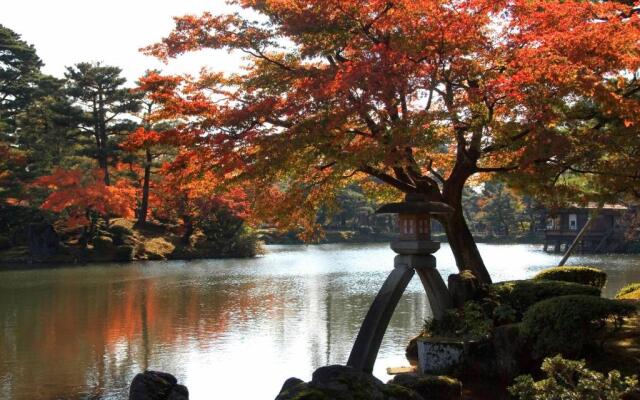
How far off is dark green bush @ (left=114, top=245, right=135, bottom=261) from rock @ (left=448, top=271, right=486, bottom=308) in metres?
27.6

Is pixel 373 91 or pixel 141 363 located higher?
pixel 373 91

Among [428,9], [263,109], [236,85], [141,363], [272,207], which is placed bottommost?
[141,363]

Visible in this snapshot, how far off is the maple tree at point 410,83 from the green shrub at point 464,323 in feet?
6.36

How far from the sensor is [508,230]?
61.7m

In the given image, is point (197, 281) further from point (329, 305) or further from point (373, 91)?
point (373, 91)

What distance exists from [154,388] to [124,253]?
95.0 ft

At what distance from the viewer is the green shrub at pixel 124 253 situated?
111 ft

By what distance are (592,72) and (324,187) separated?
5245mm

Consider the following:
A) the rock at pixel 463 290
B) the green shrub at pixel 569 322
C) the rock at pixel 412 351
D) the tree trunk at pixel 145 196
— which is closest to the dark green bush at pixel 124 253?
the tree trunk at pixel 145 196

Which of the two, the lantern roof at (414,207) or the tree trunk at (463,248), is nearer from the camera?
the lantern roof at (414,207)

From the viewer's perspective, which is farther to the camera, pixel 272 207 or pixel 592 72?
pixel 272 207

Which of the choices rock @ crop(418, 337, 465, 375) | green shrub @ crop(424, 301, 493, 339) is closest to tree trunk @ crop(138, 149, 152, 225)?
green shrub @ crop(424, 301, 493, 339)

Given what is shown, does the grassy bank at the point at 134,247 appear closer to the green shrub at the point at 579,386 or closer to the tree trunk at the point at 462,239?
the tree trunk at the point at 462,239

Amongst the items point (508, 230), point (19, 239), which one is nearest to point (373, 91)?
point (19, 239)
